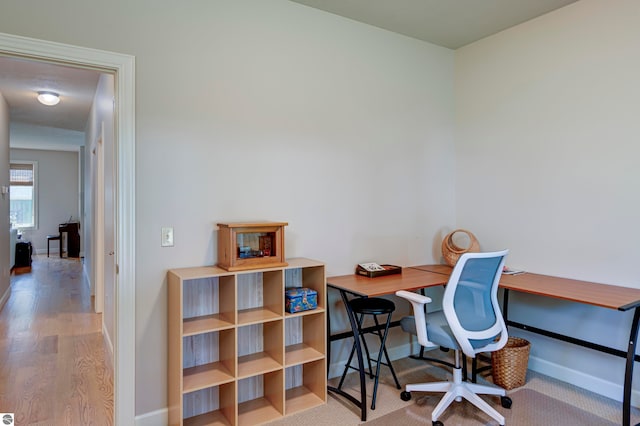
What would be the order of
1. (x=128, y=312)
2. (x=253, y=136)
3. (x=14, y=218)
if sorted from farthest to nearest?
(x=14, y=218)
(x=253, y=136)
(x=128, y=312)

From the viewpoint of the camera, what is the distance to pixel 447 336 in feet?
7.59

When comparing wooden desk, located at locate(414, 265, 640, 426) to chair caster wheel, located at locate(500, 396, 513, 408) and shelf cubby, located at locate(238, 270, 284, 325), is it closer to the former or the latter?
chair caster wheel, located at locate(500, 396, 513, 408)

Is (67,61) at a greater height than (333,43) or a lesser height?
lesser

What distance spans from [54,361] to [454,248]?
349 cm

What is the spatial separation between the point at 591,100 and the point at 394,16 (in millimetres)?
1519

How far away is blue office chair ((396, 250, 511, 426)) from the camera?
7.29ft

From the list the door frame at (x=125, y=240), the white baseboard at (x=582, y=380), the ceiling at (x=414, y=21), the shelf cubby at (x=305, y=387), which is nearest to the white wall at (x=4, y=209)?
the ceiling at (x=414, y=21)

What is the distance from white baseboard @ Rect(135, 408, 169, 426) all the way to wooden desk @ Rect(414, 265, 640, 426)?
2.16 metres

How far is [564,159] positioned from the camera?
9.45 ft

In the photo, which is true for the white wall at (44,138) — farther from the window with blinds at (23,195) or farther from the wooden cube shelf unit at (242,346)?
the wooden cube shelf unit at (242,346)

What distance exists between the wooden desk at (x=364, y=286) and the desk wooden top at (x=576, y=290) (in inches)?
19.8

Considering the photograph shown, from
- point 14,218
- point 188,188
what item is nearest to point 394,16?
point 188,188

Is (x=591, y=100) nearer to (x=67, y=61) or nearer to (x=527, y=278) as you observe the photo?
(x=527, y=278)

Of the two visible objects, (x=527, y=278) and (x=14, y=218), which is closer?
(x=527, y=278)
